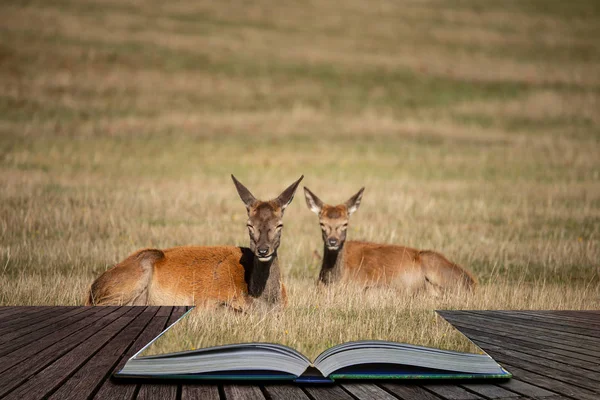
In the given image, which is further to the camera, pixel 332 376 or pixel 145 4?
pixel 145 4

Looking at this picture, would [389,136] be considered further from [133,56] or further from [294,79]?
[133,56]

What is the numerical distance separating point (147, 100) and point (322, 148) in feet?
45.4

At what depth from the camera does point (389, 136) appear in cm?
4438

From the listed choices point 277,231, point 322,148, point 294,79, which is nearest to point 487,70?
point 294,79

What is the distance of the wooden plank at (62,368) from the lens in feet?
16.1

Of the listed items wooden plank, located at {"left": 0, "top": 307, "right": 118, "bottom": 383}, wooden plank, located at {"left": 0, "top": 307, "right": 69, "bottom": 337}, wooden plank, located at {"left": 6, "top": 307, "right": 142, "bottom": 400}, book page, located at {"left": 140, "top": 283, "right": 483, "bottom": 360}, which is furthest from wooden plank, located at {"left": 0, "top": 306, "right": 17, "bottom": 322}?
book page, located at {"left": 140, "top": 283, "right": 483, "bottom": 360}

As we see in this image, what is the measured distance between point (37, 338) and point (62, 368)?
106 cm

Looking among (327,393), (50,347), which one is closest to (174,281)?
(50,347)

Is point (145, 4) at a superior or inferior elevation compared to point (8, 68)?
superior

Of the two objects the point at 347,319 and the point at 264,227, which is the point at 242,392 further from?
the point at 264,227

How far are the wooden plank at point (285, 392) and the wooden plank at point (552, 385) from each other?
1.28 metres

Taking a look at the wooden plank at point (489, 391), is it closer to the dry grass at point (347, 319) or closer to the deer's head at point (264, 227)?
the dry grass at point (347, 319)

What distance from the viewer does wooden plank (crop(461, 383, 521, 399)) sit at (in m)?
4.84

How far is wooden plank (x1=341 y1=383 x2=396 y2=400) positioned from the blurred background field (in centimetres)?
415
